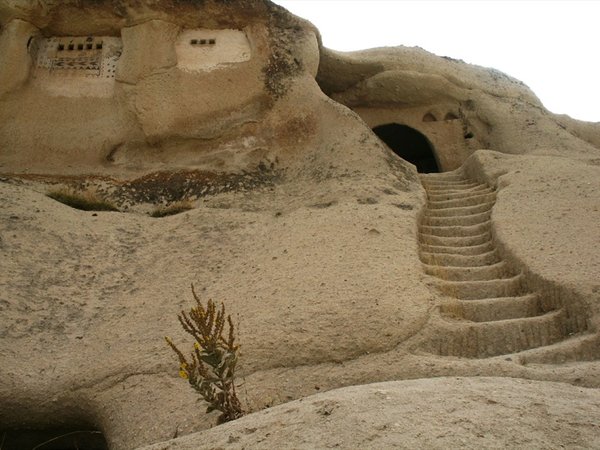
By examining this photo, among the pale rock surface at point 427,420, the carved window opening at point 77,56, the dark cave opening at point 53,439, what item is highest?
the carved window opening at point 77,56

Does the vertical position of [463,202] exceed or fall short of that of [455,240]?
it exceeds it

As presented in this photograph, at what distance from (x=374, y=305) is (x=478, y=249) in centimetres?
169

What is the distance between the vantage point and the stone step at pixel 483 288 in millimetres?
4594

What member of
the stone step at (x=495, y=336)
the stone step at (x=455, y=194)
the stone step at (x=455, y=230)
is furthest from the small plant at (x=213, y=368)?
the stone step at (x=455, y=194)

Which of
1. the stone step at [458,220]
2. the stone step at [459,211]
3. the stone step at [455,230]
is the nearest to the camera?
the stone step at [455,230]

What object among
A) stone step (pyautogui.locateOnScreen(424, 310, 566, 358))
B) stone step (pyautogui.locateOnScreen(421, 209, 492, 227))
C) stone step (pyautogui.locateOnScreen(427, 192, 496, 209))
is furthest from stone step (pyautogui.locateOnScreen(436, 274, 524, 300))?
stone step (pyautogui.locateOnScreen(427, 192, 496, 209))

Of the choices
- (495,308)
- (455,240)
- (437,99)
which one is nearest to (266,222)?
(455,240)

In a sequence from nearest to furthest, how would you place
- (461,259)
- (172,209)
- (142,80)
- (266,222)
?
(461,259) < (266,222) < (172,209) < (142,80)

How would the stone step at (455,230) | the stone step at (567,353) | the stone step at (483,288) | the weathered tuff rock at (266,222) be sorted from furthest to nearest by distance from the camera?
the stone step at (455,230) → the stone step at (483,288) → the weathered tuff rock at (266,222) → the stone step at (567,353)

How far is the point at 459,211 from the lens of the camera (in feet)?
20.6

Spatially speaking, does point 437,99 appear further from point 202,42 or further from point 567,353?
point 567,353

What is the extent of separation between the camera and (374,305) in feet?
13.6

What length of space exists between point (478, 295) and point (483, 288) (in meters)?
0.07

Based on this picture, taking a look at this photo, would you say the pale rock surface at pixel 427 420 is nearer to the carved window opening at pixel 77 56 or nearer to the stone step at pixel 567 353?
the stone step at pixel 567 353
